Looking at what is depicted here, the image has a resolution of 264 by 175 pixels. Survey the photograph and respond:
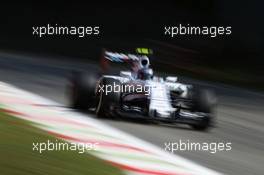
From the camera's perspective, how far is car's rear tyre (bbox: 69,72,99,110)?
28.8ft

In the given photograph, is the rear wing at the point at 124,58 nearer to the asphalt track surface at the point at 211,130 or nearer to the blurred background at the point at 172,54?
the blurred background at the point at 172,54

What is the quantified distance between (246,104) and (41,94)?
2.90 metres

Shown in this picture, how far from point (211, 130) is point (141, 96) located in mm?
915

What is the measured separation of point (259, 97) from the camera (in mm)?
11977

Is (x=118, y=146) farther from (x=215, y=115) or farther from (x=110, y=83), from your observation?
(x=215, y=115)

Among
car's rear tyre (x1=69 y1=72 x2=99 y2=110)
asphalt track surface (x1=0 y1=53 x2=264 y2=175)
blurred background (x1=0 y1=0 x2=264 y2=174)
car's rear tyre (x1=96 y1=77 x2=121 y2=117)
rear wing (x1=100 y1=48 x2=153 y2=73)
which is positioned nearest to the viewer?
asphalt track surface (x1=0 y1=53 x2=264 y2=175)

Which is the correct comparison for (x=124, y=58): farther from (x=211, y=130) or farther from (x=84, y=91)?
(x=211, y=130)

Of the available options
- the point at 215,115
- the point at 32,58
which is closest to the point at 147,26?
the point at 32,58

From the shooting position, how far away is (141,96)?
337 inches

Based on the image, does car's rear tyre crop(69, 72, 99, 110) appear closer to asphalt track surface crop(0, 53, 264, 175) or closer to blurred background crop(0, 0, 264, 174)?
asphalt track surface crop(0, 53, 264, 175)

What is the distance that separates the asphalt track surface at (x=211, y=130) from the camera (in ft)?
25.9

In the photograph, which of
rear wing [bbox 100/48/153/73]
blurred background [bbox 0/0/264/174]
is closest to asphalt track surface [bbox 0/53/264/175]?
blurred background [bbox 0/0/264/174]

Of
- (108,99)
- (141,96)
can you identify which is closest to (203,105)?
(141,96)

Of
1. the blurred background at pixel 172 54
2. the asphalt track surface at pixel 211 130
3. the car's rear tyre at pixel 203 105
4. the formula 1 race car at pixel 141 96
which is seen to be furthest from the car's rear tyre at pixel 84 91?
the car's rear tyre at pixel 203 105
